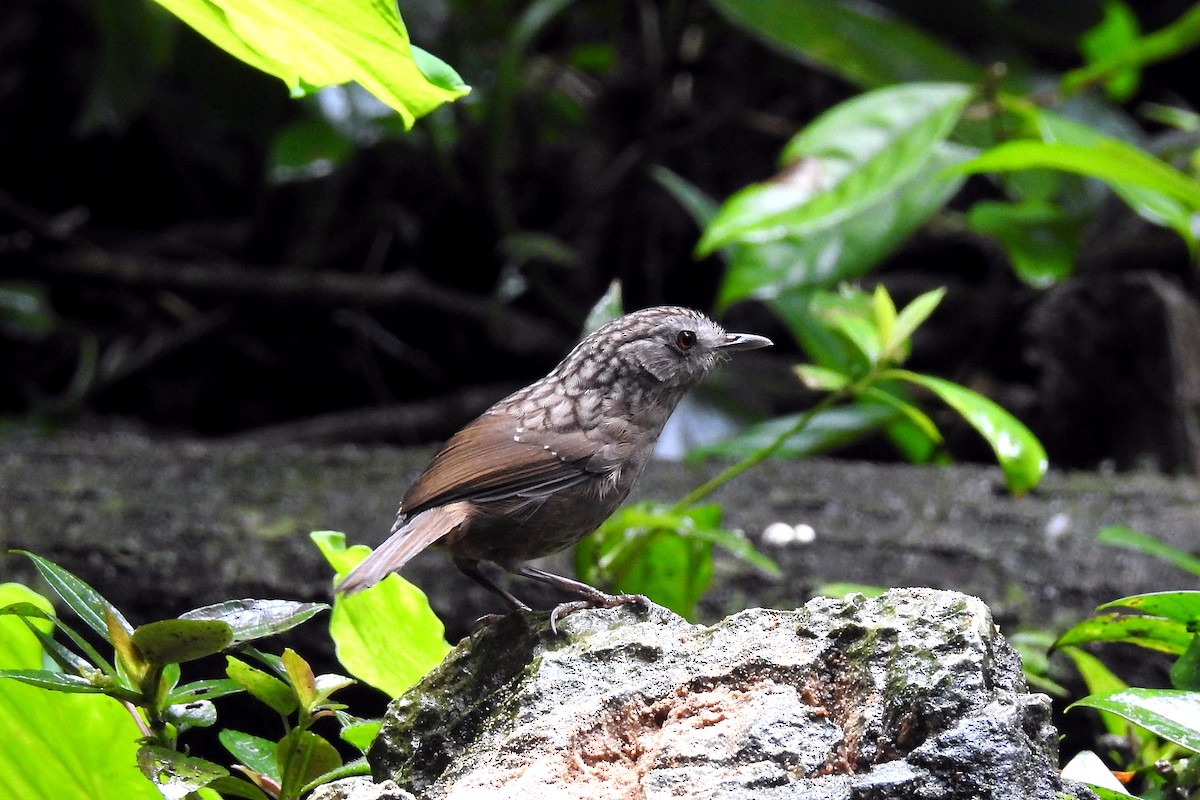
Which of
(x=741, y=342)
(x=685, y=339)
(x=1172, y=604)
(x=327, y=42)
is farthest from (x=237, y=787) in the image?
(x=741, y=342)

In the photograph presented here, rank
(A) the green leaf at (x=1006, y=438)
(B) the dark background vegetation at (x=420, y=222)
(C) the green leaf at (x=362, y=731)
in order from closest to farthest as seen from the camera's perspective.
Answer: (C) the green leaf at (x=362, y=731)
(A) the green leaf at (x=1006, y=438)
(B) the dark background vegetation at (x=420, y=222)

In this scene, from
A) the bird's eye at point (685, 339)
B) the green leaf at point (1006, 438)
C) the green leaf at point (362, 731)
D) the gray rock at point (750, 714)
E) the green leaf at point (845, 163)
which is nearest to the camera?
the gray rock at point (750, 714)

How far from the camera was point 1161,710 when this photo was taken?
1.67 m

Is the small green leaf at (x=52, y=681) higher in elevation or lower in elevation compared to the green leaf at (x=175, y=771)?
higher

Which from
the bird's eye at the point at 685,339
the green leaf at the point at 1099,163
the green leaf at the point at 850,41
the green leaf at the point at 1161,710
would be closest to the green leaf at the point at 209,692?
the green leaf at the point at 1161,710

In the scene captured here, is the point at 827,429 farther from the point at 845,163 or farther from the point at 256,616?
the point at 256,616

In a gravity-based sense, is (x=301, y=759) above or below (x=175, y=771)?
Answer: below

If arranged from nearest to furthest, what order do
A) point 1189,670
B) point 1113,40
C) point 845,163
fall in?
1. point 1189,670
2. point 845,163
3. point 1113,40

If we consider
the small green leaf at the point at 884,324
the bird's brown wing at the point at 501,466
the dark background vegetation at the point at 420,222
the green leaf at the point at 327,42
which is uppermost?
the green leaf at the point at 327,42

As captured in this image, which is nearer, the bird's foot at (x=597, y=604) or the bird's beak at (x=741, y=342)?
the bird's foot at (x=597, y=604)

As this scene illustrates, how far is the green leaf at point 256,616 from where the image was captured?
1.66 m

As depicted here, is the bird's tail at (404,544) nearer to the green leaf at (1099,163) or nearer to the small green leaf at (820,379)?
the small green leaf at (820,379)

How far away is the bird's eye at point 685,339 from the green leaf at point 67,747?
1507 millimetres

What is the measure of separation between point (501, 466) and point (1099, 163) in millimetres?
2098
